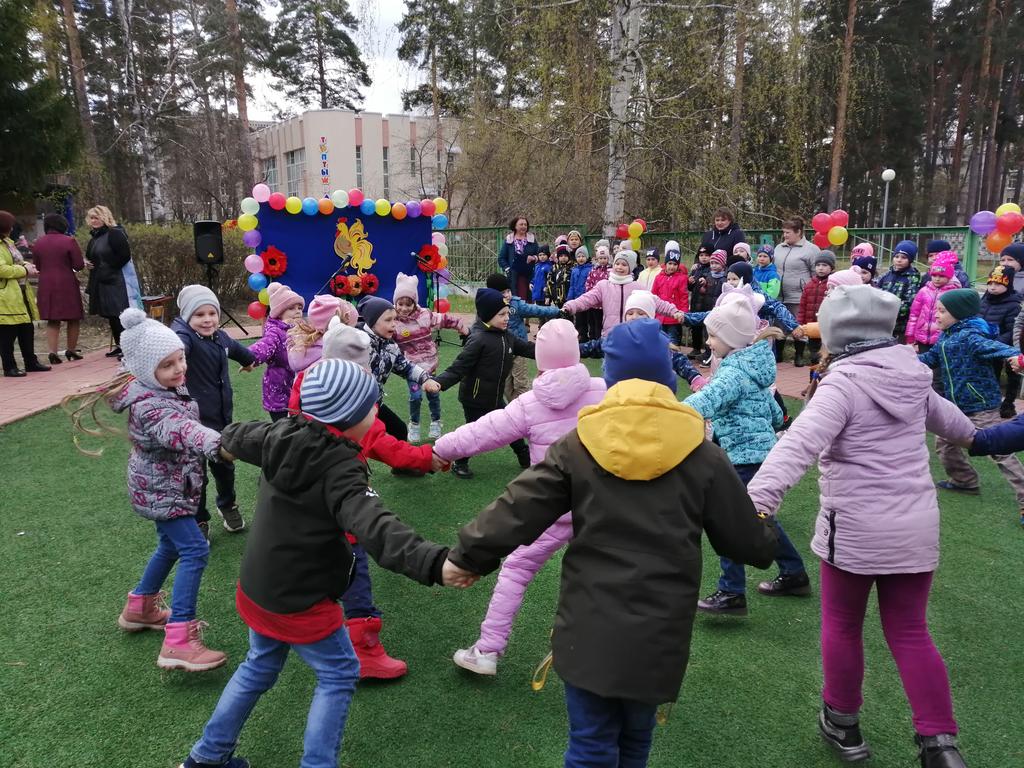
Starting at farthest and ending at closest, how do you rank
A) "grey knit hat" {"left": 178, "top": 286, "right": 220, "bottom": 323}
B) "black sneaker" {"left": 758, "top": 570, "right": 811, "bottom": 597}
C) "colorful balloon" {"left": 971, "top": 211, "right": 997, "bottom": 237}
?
1. "colorful balloon" {"left": 971, "top": 211, "right": 997, "bottom": 237}
2. "grey knit hat" {"left": 178, "top": 286, "right": 220, "bottom": 323}
3. "black sneaker" {"left": 758, "top": 570, "right": 811, "bottom": 597}

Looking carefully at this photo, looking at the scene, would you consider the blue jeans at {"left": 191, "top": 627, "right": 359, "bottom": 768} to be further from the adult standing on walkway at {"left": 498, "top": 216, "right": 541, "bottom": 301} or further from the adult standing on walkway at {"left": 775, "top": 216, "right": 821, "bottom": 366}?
the adult standing on walkway at {"left": 498, "top": 216, "right": 541, "bottom": 301}

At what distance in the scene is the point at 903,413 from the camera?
241 cm

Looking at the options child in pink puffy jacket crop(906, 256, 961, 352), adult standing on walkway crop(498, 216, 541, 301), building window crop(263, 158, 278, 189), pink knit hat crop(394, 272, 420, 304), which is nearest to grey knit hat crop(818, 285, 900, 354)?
pink knit hat crop(394, 272, 420, 304)

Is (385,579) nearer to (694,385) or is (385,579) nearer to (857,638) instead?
(694,385)

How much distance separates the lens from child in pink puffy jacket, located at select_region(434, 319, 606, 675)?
10.3 ft

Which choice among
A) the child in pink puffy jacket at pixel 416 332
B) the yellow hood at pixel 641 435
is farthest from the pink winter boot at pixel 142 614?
the child in pink puffy jacket at pixel 416 332

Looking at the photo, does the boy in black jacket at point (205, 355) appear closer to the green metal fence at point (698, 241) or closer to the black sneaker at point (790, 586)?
the black sneaker at point (790, 586)

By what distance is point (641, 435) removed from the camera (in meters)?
1.87

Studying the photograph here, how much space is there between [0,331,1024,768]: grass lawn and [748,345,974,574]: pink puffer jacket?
0.84 m

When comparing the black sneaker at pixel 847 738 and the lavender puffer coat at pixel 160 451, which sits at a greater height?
the lavender puffer coat at pixel 160 451

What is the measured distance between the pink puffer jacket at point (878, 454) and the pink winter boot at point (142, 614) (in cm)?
295

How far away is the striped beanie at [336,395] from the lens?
2215mm

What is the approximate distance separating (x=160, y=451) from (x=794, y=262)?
887 centimetres

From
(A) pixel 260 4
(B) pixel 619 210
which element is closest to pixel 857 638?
(B) pixel 619 210
